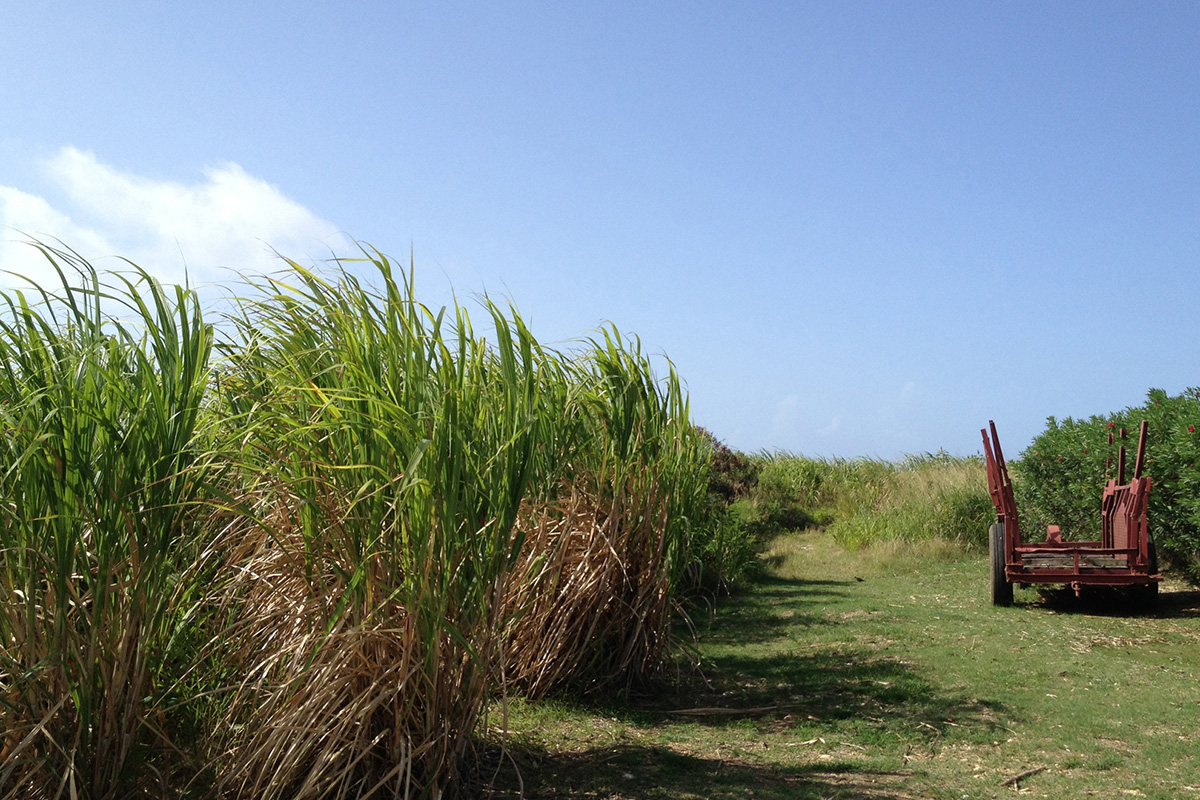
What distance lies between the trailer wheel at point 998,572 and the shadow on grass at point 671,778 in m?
5.15

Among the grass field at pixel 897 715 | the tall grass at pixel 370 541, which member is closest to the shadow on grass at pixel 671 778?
the grass field at pixel 897 715

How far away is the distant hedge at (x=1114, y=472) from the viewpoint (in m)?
8.85

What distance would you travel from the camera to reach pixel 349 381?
11.2 ft

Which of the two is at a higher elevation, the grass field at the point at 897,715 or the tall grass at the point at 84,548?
the tall grass at the point at 84,548

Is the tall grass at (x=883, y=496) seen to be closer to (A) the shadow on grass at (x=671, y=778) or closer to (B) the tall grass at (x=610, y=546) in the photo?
(B) the tall grass at (x=610, y=546)

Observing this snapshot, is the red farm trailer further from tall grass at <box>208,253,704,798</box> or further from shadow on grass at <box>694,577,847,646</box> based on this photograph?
tall grass at <box>208,253,704,798</box>

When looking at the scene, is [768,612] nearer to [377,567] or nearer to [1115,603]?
[1115,603]

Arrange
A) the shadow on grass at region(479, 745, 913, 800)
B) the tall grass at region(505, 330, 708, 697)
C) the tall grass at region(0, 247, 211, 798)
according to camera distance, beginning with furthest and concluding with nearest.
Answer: the tall grass at region(505, 330, 708, 697), the shadow on grass at region(479, 745, 913, 800), the tall grass at region(0, 247, 211, 798)

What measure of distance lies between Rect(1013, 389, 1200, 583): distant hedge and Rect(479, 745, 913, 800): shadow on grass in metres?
6.13

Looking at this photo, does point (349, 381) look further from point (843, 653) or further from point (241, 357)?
point (843, 653)

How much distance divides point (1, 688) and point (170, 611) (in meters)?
0.59

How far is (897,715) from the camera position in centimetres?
516

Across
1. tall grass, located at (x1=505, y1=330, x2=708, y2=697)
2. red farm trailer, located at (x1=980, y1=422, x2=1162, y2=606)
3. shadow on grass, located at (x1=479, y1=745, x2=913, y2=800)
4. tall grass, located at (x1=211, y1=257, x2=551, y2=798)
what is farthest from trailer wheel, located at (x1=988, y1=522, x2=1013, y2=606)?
tall grass, located at (x1=211, y1=257, x2=551, y2=798)

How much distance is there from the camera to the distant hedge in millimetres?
8852
